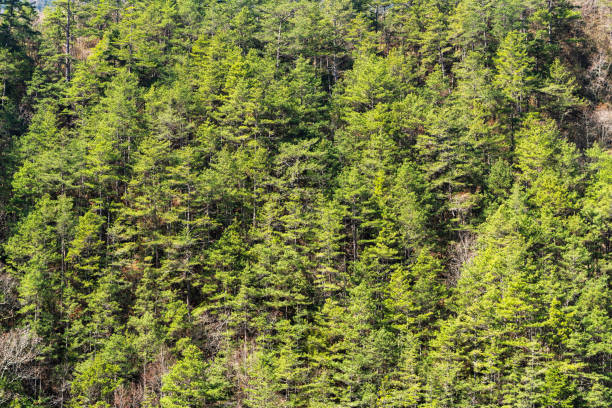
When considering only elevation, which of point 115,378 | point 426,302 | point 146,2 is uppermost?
point 146,2

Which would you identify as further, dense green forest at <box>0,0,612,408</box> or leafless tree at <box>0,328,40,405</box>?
dense green forest at <box>0,0,612,408</box>

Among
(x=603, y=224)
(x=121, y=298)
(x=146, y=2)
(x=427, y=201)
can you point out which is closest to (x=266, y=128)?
(x=427, y=201)

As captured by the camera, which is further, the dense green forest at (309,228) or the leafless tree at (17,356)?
the dense green forest at (309,228)

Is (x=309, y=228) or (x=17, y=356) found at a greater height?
(x=309, y=228)

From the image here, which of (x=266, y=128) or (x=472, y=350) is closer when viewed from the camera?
(x=472, y=350)

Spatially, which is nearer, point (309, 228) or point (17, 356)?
point (17, 356)

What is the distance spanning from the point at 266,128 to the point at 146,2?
34.6 metres

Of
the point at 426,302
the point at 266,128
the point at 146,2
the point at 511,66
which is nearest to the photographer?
the point at 426,302

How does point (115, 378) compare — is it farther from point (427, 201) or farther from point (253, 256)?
point (427, 201)

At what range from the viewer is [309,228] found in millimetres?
33281

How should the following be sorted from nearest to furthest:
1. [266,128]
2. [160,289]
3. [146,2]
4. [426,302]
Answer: [426,302]
[160,289]
[266,128]
[146,2]

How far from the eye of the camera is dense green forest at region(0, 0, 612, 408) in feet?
88.9

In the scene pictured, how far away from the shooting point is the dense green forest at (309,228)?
2709 centimetres

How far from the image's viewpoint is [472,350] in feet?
89.2
